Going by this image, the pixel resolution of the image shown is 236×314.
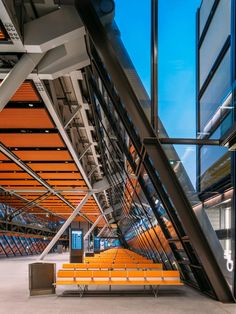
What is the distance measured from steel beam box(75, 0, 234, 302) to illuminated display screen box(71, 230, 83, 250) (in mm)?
17965

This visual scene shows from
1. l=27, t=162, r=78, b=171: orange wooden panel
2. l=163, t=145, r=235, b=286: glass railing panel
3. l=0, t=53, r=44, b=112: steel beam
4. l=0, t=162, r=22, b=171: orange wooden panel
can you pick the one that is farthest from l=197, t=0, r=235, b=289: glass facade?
l=0, t=162, r=22, b=171: orange wooden panel

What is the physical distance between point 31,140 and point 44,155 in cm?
353

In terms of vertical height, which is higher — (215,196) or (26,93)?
(26,93)

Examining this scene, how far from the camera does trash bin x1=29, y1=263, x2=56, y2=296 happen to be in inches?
498

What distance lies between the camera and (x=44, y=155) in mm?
21531

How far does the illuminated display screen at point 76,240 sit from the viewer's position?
2802 cm

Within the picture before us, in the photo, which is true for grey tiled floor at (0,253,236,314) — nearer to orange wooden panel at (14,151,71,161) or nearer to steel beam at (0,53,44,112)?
steel beam at (0,53,44,112)

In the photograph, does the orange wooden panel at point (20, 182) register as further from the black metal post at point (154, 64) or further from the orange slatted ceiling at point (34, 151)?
the black metal post at point (154, 64)

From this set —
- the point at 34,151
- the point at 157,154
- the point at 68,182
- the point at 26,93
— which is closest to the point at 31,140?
the point at 34,151

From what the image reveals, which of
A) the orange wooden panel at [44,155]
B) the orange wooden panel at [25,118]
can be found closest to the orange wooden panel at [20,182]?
the orange wooden panel at [44,155]

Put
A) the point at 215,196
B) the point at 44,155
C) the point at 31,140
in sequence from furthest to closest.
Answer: the point at 44,155 → the point at 31,140 → the point at 215,196

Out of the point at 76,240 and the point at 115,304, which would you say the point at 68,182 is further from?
the point at 115,304

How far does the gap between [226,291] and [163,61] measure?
634 centimetres

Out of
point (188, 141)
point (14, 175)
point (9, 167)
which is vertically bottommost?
point (188, 141)
